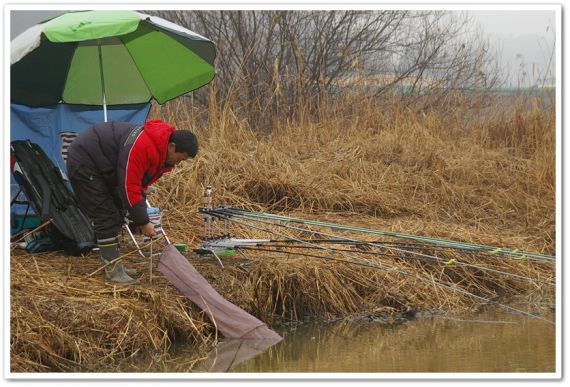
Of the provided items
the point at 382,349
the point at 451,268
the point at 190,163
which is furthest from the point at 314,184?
the point at 382,349

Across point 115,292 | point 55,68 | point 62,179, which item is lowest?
point 115,292

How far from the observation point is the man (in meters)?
6.25

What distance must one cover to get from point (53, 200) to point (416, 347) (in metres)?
2.75

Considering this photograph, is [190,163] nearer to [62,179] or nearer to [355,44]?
[62,179]

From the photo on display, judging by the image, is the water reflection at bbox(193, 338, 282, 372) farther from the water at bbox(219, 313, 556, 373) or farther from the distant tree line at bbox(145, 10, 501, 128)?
the distant tree line at bbox(145, 10, 501, 128)

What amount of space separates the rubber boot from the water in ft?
2.93

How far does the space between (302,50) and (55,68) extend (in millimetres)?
5293

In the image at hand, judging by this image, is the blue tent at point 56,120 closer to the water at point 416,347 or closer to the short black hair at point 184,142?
the short black hair at point 184,142

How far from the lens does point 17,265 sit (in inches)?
267

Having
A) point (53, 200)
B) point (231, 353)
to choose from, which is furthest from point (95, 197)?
point (231, 353)

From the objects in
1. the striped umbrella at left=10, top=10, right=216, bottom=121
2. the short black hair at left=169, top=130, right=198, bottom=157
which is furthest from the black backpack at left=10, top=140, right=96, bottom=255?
the short black hair at left=169, top=130, right=198, bottom=157

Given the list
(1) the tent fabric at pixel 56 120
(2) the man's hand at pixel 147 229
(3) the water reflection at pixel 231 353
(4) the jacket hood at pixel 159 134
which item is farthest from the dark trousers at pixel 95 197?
(1) the tent fabric at pixel 56 120

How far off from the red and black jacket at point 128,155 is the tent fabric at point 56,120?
1.75m
